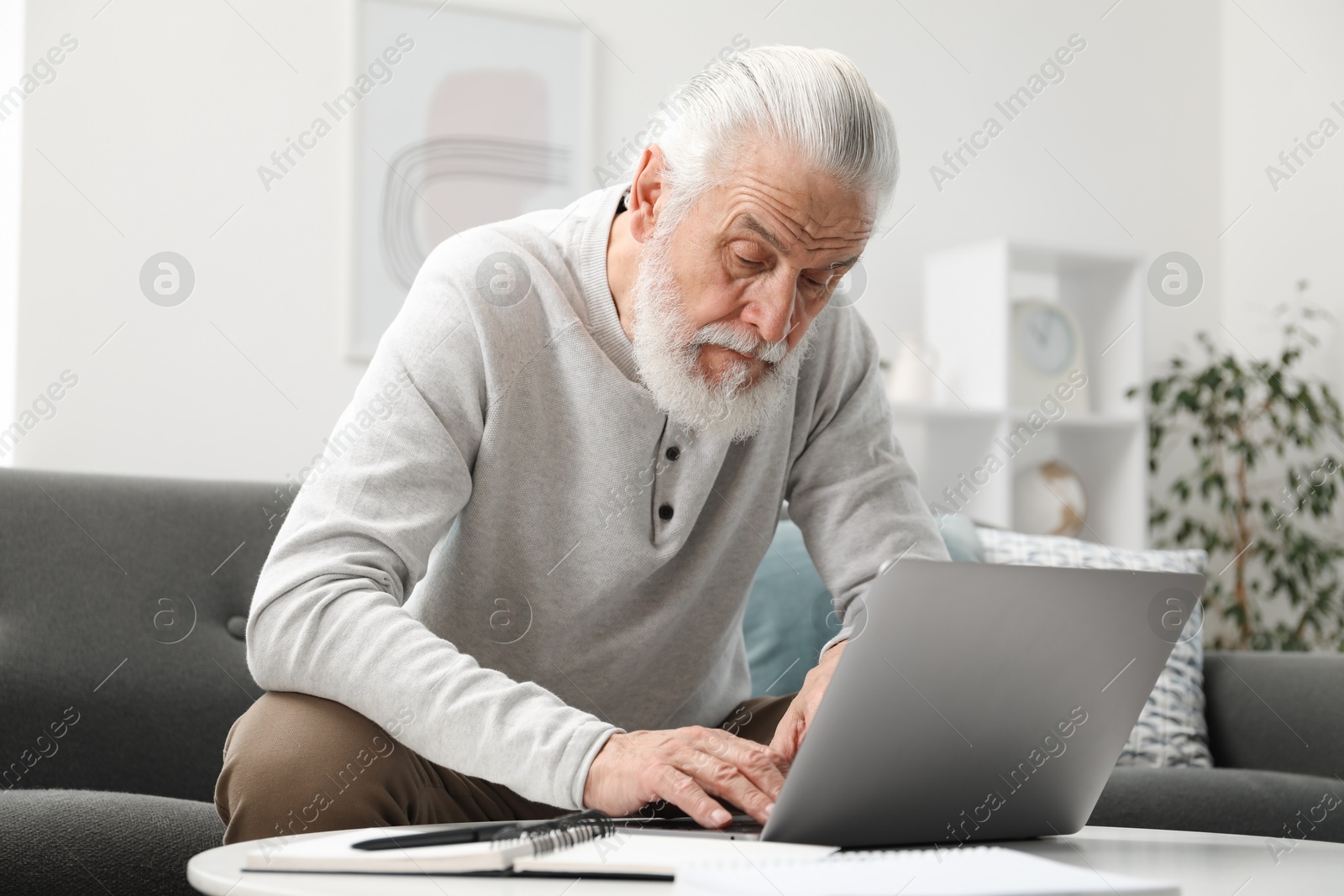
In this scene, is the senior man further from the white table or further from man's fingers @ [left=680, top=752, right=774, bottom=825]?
the white table

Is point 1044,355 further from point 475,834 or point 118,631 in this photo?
point 475,834

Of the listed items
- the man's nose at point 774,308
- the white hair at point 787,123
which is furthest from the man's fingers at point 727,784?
the white hair at point 787,123

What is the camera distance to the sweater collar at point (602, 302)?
1.40 meters

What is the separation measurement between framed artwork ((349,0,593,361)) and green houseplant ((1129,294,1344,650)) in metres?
1.79

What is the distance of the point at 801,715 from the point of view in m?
1.16

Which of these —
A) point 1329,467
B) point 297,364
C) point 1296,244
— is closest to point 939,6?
point 1296,244

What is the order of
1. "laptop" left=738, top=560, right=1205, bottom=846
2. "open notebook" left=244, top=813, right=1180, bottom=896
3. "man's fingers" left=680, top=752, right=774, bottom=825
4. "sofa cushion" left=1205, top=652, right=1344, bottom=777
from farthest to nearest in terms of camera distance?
1. "sofa cushion" left=1205, top=652, right=1344, bottom=777
2. "man's fingers" left=680, top=752, right=774, bottom=825
3. "laptop" left=738, top=560, right=1205, bottom=846
4. "open notebook" left=244, top=813, right=1180, bottom=896

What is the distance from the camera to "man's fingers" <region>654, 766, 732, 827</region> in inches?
34.9

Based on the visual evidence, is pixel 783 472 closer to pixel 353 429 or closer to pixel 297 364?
pixel 353 429

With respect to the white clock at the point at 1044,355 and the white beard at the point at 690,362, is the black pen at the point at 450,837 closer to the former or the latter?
the white beard at the point at 690,362

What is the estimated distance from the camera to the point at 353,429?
1.17 m

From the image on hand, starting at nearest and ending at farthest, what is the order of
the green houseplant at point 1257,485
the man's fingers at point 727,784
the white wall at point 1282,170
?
the man's fingers at point 727,784
the green houseplant at point 1257,485
the white wall at point 1282,170

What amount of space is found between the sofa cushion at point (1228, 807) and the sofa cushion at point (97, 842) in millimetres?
1175

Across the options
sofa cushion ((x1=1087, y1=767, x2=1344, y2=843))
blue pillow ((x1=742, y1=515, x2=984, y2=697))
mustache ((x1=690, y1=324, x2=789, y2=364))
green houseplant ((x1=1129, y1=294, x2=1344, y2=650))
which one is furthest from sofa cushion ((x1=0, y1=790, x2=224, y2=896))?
green houseplant ((x1=1129, y1=294, x2=1344, y2=650))
